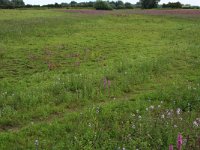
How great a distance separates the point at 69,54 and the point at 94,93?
8.39m

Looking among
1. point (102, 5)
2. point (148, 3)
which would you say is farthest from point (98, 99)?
point (148, 3)

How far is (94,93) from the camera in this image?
458 inches

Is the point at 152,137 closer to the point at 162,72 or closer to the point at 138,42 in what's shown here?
the point at 162,72

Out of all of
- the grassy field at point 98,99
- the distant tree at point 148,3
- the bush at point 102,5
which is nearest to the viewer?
the grassy field at point 98,99

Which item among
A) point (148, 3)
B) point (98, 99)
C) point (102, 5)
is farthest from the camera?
point (148, 3)

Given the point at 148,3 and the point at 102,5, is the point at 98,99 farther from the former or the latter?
the point at 148,3

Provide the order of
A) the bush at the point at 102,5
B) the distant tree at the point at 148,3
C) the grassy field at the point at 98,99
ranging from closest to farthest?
the grassy field at the point at 98,99 < the bush at the point at 102,5 < the distant tree at the point at 148,3

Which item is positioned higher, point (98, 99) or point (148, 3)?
point (98, 99)

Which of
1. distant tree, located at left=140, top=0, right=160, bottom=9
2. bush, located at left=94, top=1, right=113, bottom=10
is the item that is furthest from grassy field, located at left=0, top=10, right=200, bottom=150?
distant tree, located at left=140, top=0, right=160, bottom=9

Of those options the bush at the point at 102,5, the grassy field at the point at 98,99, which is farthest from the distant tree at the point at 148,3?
the grassy field at the point at 98,99

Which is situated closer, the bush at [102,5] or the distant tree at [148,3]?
the bush at [102,5]

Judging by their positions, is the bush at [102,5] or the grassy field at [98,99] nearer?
the grassy field at [98,99]

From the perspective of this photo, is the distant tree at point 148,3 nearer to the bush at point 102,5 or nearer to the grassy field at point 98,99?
the bush at point 102,5

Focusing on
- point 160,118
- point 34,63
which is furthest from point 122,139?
point 34,63
